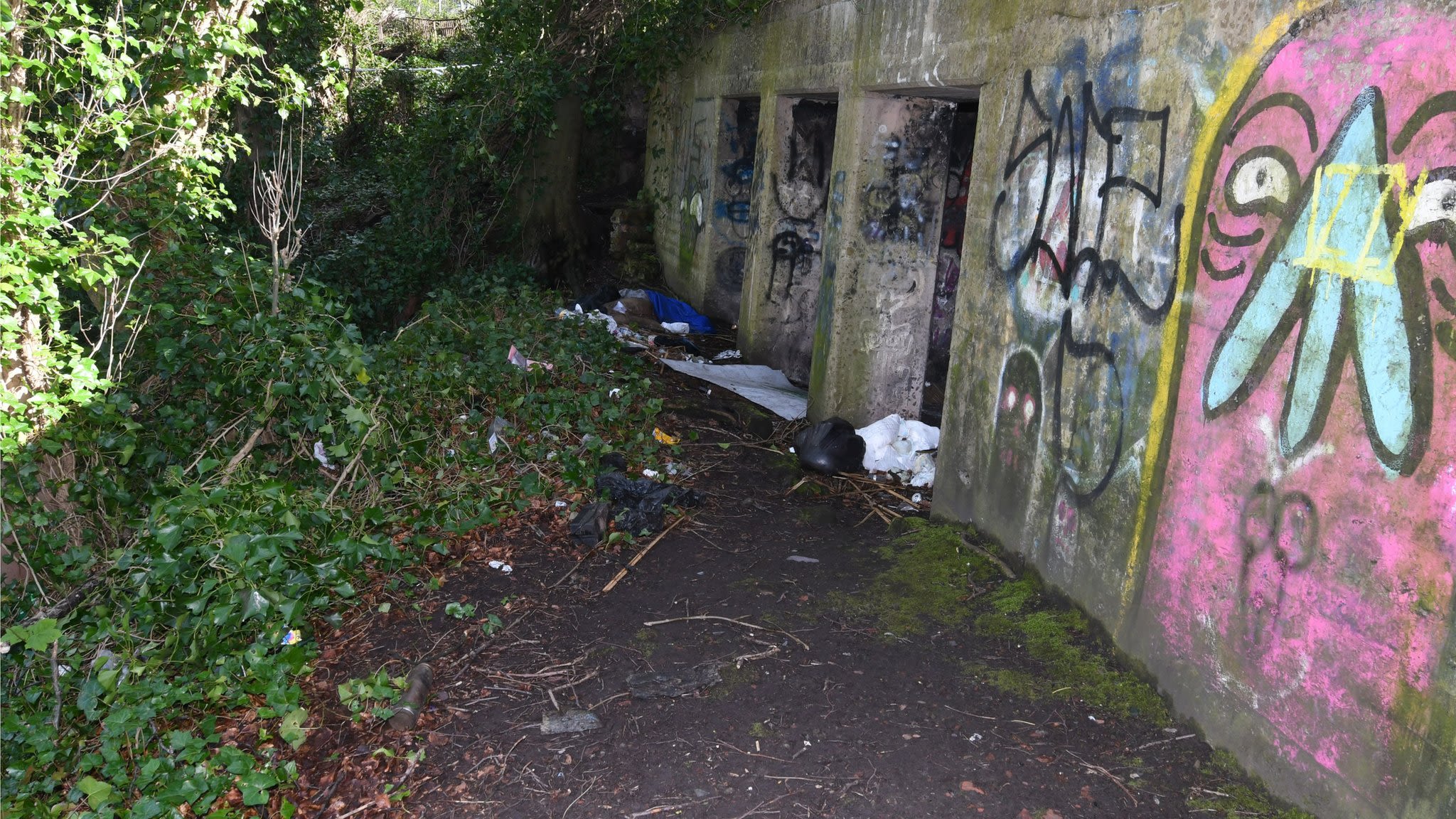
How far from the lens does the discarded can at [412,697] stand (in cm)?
374

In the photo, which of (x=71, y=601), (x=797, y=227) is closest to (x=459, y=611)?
(x=71, y=601)

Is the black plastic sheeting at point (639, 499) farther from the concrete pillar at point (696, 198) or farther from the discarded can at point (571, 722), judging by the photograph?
the concrete pillar at point (696, 198)

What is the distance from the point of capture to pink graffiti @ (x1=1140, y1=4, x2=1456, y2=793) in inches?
104

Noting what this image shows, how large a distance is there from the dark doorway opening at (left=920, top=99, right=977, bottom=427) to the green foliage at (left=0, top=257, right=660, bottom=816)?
7.18 ft

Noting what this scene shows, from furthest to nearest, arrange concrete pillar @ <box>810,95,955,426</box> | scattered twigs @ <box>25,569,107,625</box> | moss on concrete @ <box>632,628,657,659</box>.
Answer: concrete pillar @ <box>810,95,955,426</box>
scattered twigs @ <box>25,569,107,625</box>
moss on concrete @ <box>632,628,657,659</box>

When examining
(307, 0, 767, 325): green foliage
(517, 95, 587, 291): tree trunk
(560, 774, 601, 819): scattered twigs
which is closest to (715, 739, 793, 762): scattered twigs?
(560, 774, 601, 819): scattered twigs

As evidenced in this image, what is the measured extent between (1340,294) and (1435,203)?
352 mm

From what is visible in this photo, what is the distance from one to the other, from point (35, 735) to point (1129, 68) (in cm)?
484

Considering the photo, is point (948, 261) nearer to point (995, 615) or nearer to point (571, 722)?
point (995, 615)

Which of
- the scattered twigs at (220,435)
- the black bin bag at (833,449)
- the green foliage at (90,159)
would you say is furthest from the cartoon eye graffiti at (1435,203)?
the scattered twigs at (220,435)

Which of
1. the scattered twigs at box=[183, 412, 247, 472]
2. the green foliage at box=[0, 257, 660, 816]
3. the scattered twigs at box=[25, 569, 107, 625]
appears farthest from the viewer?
the scattered twigs at box=[183, 412, 247, 472]

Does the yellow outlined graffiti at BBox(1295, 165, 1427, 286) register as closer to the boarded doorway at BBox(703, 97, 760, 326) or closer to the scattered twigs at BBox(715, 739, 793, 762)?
the scattered twigs at BBox(715, 739, 793, 762)

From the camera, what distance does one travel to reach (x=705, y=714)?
3840 millimetres

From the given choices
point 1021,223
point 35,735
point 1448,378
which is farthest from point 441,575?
point 1448,378
